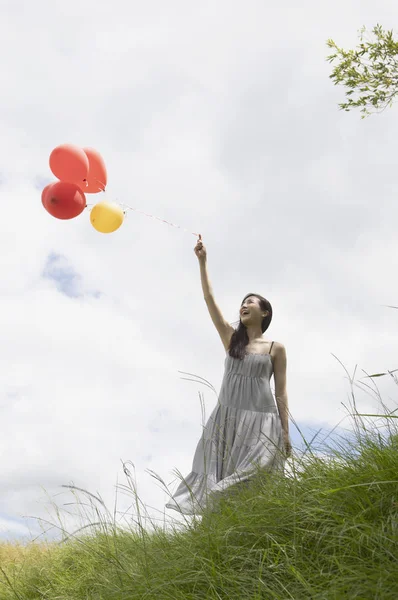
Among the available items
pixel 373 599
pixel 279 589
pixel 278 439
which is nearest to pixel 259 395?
pixel 278 439

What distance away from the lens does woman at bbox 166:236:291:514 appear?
4.39 meters

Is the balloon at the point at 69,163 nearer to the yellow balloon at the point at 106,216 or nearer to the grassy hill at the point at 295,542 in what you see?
the yellow balloon at the point at 106,216

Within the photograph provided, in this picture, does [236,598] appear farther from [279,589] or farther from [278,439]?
[278,439]

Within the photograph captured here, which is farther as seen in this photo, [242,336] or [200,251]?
[200,251]

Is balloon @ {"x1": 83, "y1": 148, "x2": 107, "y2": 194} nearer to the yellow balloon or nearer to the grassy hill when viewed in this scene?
the yellow balloon

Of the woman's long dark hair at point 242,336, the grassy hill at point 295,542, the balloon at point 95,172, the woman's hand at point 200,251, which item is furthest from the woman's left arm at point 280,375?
the balloon at point 95,172

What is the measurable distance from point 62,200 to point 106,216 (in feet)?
1.41

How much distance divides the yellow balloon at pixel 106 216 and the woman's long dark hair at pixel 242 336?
1.63 meters

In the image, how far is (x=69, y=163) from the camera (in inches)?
236

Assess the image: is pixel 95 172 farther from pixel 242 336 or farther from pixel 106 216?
pixel 242 336

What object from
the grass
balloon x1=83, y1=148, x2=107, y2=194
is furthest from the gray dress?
balloon x1=83, y1=148, x2=107, y2=194

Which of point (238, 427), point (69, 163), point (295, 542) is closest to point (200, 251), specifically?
point (238, 427)

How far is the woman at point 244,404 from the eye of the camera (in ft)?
14.4

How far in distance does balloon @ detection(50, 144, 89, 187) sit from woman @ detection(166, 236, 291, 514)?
64.0 inches
